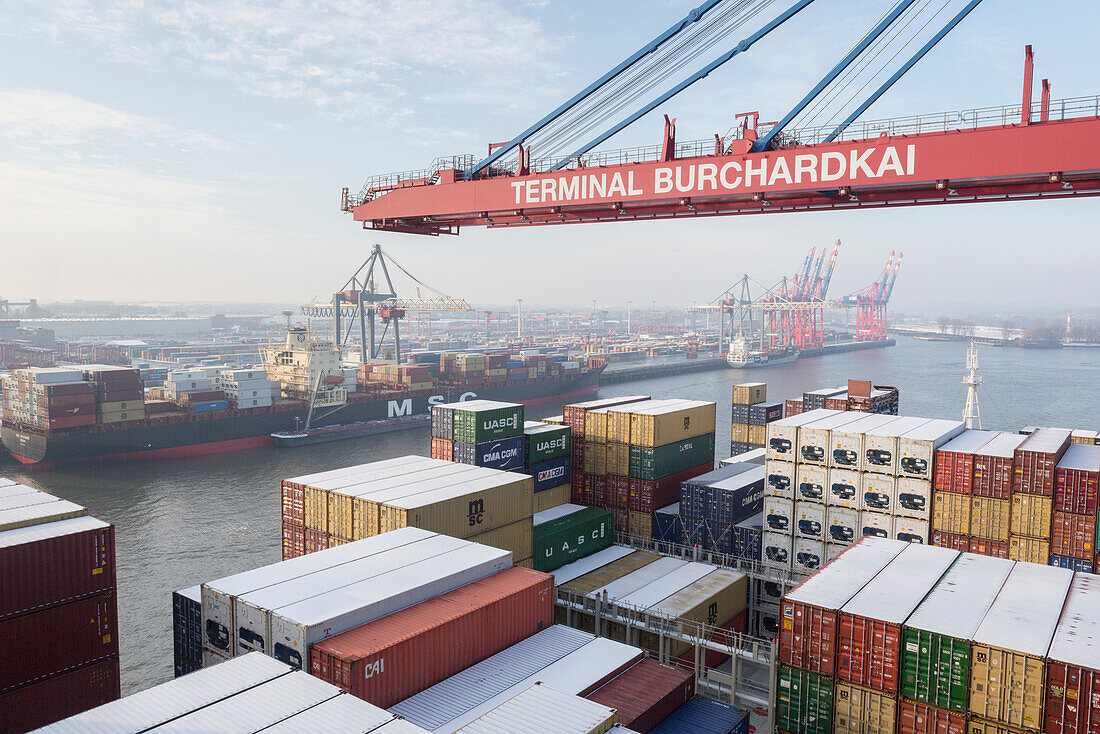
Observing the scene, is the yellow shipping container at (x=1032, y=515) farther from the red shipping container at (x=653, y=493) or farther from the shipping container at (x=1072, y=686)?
the red shipping container at (x=653, y=493)

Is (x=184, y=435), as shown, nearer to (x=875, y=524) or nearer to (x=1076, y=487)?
(x=875, y=524)

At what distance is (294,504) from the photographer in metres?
17.2

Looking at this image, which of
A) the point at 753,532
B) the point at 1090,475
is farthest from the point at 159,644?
the point at 1090,475

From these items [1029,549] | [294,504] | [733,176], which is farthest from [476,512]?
[1029,549]

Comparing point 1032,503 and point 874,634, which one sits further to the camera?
point 1032,503

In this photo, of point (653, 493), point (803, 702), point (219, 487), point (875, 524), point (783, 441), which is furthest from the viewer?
point (219, 487)

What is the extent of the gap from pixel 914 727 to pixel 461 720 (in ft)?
23.2

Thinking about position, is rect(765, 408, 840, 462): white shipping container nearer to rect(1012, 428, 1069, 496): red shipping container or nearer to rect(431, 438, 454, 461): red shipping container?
rect(1012, 428, 1069, 496): red shipping container

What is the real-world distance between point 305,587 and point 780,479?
14337 mm

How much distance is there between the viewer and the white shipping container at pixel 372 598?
9819 millimetres

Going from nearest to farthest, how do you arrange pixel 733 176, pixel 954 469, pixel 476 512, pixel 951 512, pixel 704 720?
1. pixel 704 720
2. pixel 476 512
3. pixel 733 176
4. pixel 954 469
5. pixel 951 512

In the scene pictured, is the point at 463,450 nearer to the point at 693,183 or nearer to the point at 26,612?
the point at 693,183

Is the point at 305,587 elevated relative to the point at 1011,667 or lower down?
elevated

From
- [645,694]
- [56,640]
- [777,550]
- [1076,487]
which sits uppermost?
[1076,487]
